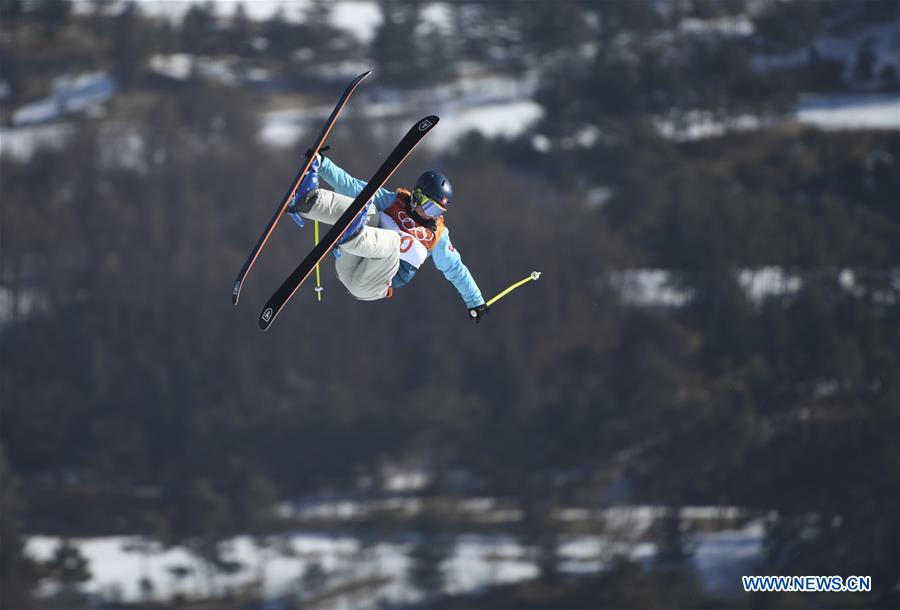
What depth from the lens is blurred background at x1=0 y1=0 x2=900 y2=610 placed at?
137 feet

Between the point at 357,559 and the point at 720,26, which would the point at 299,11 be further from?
the point at 357,559

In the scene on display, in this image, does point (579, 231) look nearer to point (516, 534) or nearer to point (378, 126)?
point (378, 126)

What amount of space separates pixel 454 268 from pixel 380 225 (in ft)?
2.81

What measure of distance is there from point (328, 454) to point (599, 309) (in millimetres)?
11319

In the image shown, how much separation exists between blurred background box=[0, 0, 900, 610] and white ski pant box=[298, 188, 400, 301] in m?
29.4

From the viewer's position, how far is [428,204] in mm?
11461

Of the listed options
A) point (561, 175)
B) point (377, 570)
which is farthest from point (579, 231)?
point (377, 570)

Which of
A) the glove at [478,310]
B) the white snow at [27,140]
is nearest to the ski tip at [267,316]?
the glove at [478,310]

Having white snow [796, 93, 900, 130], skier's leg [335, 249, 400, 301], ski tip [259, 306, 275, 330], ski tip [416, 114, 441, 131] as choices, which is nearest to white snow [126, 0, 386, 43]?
white snow [796, 93, 900, 130]

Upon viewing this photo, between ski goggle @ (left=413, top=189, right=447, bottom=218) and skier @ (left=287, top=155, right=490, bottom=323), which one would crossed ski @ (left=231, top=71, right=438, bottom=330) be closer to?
skier @ (left=287, top=155, right=490, bottom=323)

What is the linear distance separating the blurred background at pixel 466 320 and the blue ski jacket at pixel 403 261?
29.0m

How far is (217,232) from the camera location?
52.1 metres

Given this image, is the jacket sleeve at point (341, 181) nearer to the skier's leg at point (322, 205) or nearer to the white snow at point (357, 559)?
the skier's leg at point (322, 205)

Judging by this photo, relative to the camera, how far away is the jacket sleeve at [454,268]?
11734mm
